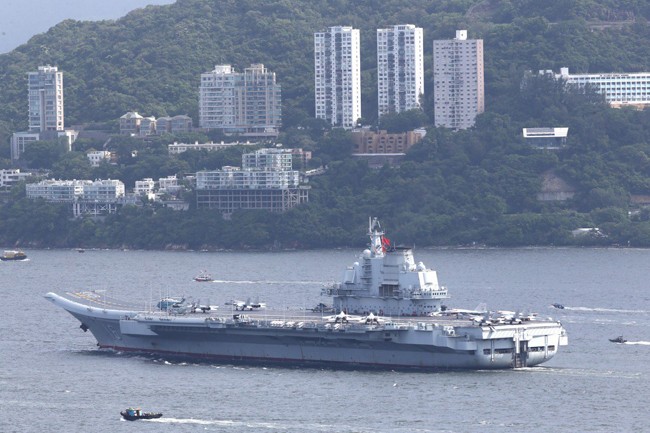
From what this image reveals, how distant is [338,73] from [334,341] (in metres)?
89.7

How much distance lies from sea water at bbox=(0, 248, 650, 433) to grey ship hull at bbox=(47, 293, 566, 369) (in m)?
0.76

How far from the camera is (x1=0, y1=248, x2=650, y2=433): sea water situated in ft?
202

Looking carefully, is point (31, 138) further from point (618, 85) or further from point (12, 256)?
point (618, 85)

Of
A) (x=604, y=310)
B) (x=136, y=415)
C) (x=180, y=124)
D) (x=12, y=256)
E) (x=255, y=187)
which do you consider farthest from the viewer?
(x=180, y=124)

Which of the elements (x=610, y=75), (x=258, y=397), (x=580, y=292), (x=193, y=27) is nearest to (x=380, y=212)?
(x=610, y=75)

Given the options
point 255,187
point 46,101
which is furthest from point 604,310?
point 46,101

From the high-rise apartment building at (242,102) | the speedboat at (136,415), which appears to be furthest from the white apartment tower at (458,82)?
the speedboat at (136,415)

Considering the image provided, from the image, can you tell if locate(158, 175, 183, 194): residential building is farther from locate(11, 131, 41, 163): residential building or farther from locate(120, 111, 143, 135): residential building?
locate(11, 131, 41, 163): residential building

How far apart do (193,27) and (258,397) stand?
121 meters

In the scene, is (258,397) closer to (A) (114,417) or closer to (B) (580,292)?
(A) (114,417)

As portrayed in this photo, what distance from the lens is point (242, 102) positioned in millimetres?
164500

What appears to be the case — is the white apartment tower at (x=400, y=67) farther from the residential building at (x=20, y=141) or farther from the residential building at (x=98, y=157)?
the residential building at (x=20, y=141)

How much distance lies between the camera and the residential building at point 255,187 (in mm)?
139750

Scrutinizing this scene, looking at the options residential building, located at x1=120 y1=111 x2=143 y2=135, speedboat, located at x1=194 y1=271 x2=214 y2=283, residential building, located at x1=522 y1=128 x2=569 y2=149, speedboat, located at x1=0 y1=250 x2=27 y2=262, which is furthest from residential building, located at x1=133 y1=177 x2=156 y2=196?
speedboat, located at x1=194 y1=271 x2=214 y2=283
